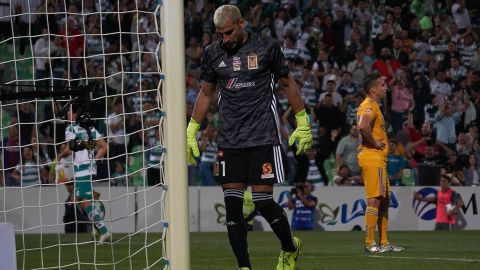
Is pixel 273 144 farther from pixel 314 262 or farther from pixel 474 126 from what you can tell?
pixel 474 126

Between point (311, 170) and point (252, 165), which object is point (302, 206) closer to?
point (311, 170)

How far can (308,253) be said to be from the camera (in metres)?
14.3

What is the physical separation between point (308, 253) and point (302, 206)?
7.67 metres

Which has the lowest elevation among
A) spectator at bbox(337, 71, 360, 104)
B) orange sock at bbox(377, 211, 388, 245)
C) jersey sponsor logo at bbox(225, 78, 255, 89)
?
orange sock at bbox(377, 211, 388, 245)

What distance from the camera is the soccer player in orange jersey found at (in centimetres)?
1398

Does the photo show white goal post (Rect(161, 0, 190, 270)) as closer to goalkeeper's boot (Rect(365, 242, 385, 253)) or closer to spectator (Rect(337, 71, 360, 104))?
goalkeeper's boot (Rect(365, 242, 385, 253))

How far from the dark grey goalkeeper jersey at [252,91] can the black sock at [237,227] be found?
443 millimetres

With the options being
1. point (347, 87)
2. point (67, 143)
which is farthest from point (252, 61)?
point (347, 87)

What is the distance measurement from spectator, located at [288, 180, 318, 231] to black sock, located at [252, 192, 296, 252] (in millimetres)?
11910

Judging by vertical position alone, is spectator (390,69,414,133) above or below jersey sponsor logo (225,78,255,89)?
below

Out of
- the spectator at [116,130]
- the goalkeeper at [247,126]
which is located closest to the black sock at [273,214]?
the goalkeeper at [247,126]

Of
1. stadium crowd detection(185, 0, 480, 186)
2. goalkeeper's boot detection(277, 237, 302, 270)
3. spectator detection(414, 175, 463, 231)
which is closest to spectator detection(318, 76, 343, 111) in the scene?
stadium crowd detection(185, 0, 480, 186)

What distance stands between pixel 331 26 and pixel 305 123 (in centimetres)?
1665

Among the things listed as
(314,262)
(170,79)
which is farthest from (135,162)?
(170,79)
